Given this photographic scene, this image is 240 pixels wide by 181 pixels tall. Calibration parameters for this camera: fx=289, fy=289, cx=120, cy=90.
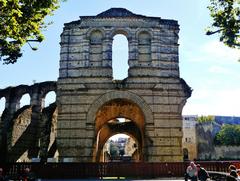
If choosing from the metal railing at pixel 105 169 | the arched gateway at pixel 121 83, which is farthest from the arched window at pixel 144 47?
the metal railing at pixel 105 169

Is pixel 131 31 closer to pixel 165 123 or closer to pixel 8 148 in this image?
pixel 165 123

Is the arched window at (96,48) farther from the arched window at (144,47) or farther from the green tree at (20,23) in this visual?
the green tree at (20,23)

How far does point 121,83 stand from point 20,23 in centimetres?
896

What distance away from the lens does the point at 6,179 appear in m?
13.6

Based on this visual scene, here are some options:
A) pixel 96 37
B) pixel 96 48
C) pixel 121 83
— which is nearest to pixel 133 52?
pixel 121 83

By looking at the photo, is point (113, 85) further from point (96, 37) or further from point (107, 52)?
point (96, 37)

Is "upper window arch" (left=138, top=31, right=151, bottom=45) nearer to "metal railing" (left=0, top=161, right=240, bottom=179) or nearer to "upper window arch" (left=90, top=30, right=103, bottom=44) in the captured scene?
"upper window arch" (left=90, top=30, right=103, bottom=44)

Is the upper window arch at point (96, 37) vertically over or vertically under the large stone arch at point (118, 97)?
over

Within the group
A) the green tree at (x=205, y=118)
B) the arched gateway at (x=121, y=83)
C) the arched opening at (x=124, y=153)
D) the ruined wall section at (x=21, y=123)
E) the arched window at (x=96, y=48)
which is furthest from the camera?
the green tree at (x=205, y=118)

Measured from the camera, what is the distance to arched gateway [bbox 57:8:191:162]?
19.2 metres

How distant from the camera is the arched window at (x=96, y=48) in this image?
67.2 feet

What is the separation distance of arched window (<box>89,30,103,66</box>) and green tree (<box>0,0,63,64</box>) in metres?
6.74

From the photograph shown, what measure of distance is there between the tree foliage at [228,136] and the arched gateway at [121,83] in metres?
32.8

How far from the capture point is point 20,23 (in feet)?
41.5
